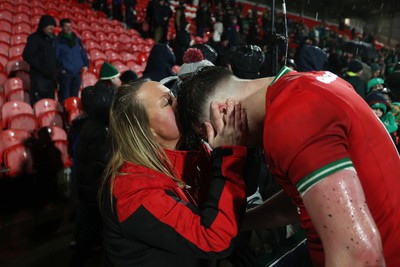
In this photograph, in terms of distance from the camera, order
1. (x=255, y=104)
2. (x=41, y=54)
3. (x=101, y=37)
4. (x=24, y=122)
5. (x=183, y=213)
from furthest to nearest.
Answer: (x=101, y=37) < (x=41, y=54) < (x=24, y=122) < (x=183, y=213) < (x=255, y=104)

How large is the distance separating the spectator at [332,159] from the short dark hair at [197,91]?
7cm

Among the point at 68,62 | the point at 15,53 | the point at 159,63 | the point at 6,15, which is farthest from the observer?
the point at 6,15

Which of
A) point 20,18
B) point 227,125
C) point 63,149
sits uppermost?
point 227,125

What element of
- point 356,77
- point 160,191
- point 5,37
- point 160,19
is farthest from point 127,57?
point 160,191

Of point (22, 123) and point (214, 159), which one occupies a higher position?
point (214, 159)

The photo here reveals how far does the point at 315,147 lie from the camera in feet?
2.88

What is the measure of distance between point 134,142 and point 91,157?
1.48 meters

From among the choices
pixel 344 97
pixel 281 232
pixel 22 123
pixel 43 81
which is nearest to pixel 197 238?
pixel 344 97

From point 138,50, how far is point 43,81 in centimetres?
417

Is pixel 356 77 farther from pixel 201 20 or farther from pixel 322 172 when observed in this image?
pixel 201 20

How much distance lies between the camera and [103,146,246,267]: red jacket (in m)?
1.28

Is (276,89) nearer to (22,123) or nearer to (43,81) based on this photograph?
(22,123)

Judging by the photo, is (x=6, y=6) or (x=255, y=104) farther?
(x=6, y=6)

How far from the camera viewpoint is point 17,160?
4.18 metres
